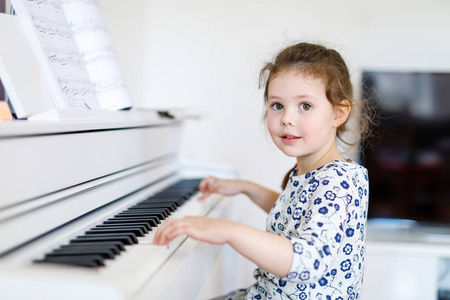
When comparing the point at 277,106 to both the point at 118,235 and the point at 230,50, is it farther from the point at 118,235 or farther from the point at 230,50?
the point at 230,50

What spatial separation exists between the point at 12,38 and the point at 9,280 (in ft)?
2.15

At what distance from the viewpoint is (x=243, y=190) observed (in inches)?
64.0

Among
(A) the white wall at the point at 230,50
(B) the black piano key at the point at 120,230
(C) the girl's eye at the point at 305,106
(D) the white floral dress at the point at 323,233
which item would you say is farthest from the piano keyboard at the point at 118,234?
(A) the white wall at the point at 230,50

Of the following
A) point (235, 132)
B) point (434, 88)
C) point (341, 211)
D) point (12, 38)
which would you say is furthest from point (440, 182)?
point (12, 38)

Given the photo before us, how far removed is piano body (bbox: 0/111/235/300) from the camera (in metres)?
0.68

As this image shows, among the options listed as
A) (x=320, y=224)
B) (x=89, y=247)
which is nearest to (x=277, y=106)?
(x=320, y=224)

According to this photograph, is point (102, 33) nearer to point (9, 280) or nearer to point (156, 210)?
point (156, 210)

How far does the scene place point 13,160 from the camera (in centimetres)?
81

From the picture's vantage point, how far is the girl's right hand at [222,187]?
163cm

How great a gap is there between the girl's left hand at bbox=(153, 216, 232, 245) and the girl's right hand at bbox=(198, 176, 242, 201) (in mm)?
714

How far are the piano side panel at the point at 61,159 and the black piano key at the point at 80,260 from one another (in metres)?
0.12

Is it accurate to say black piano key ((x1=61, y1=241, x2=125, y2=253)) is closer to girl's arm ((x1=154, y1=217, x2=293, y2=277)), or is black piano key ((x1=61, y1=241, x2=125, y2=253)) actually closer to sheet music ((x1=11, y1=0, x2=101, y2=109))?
girl's arm ((x1=154, y1=217, x2=293, y2=277))

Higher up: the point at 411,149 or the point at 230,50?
the point at 230,50

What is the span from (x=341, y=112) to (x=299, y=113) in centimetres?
13
